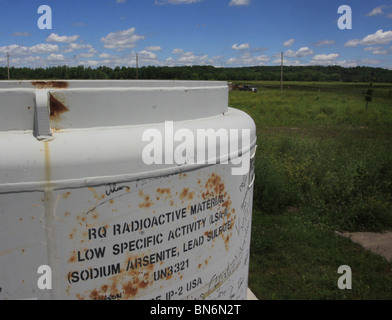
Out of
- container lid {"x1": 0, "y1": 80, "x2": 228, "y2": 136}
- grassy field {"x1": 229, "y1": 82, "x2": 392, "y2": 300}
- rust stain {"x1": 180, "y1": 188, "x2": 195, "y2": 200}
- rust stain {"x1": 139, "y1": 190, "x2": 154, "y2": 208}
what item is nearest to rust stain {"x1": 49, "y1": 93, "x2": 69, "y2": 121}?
container lid {"x1": 0, "y1": 80, "x2": 228, "y2": 136}

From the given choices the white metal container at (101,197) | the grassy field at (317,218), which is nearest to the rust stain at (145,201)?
the white metal container at (101,197)

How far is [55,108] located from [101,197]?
0.45 m

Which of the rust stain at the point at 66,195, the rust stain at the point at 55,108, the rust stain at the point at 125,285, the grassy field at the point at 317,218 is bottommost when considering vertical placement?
the grassy field at the point at 317,218

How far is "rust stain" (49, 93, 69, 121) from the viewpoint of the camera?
1527mm

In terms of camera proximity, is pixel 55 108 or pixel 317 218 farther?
pixel 317 218

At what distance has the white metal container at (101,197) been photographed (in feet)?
4.75

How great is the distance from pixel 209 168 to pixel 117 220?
57cm

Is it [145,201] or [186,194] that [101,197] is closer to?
[145,201]

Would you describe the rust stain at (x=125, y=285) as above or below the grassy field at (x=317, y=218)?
above

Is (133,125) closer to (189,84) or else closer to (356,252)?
(189,84)

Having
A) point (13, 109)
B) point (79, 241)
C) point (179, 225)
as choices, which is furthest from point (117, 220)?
point (13, 109)

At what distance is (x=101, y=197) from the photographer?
5.00ft

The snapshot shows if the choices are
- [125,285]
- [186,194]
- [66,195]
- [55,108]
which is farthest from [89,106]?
[125,285]

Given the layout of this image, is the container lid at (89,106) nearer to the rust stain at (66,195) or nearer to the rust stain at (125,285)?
the rust stain at (66,195)
